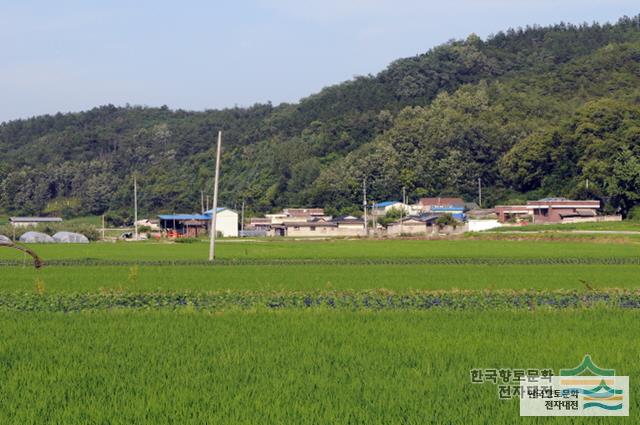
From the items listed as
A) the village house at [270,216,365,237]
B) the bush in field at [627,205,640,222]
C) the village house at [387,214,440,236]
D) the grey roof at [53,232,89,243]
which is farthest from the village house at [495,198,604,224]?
the grey roof at [53,232,89,243]

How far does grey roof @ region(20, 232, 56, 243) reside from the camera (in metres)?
61.4

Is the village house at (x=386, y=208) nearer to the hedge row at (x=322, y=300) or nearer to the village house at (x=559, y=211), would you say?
the village house at (x=559, y=211)

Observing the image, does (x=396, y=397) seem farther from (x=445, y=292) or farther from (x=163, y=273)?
(x=163, y=273)

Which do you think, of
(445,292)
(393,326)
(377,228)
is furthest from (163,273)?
(377,228)

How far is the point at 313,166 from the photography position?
10000cm

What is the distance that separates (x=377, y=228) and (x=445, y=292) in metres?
59.4

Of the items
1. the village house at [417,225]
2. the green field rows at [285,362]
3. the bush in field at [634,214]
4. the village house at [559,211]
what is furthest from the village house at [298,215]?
the green field rows at [285,362]

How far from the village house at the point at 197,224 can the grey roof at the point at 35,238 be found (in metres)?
15.9

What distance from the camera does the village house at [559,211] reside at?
72.2 meters

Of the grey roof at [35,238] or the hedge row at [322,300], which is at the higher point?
the grey roof at [35,238]

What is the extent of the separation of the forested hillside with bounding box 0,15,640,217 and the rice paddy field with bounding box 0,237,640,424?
2140 inches

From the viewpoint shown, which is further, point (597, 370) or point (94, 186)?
point (94, 186)

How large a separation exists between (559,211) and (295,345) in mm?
64910

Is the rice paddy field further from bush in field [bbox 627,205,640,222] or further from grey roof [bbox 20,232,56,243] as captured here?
bush in field [bbox 627,205,640,222]
